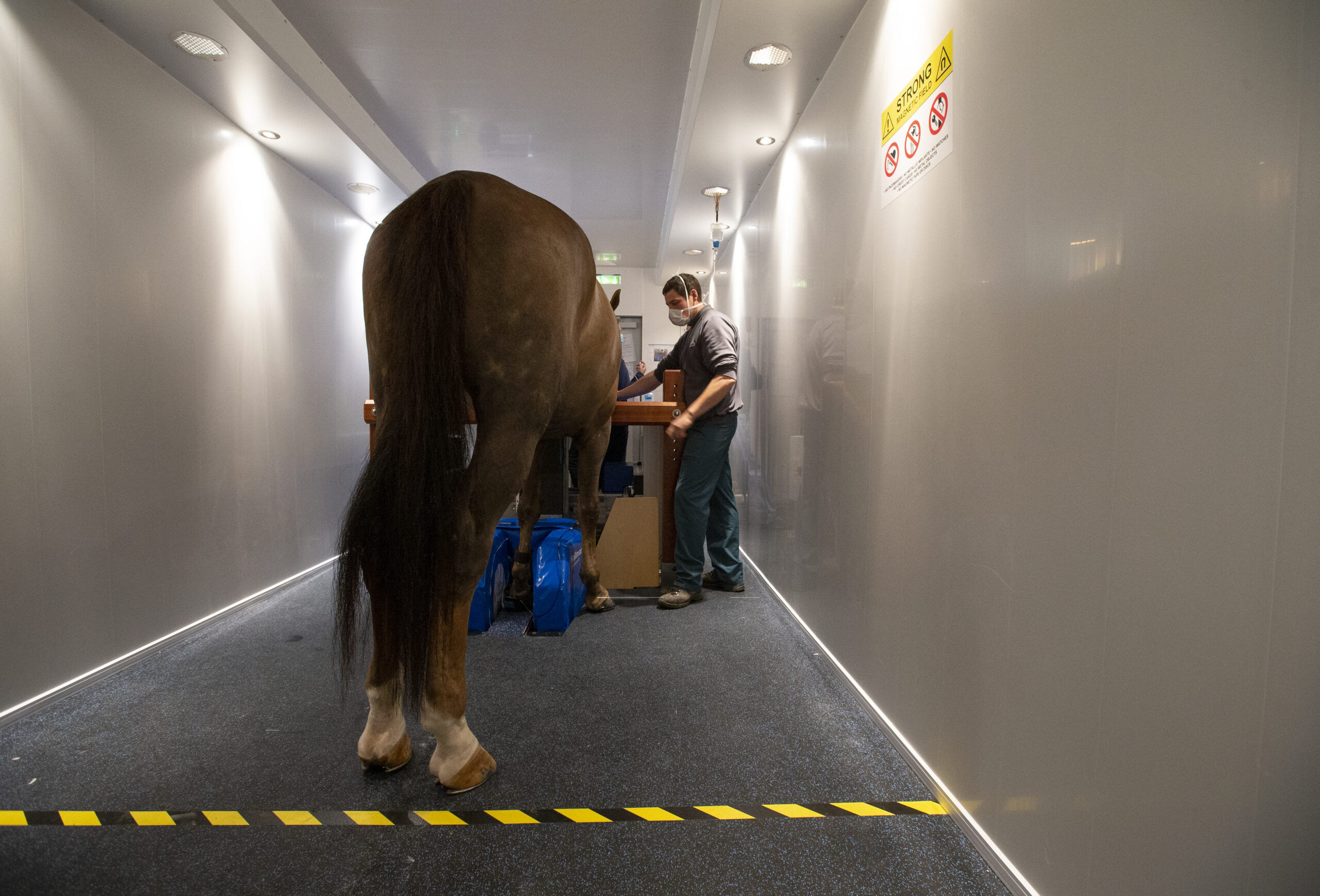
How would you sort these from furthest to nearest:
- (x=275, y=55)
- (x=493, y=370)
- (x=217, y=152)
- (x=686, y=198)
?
(x=686, y=198)
(x=217, y=152)
(x=275, y=55)
(x=493, y=370)

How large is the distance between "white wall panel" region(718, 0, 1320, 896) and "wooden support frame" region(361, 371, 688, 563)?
162 centimetres

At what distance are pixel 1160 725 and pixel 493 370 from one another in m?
1.44

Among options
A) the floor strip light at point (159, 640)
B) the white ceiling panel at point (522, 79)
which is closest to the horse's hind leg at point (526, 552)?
the floor strip light at point (159, 640)

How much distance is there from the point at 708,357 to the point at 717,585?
1321 millimetres

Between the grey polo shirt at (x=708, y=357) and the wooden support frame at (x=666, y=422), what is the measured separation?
0.24 ft

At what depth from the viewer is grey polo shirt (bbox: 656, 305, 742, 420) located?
316 cm

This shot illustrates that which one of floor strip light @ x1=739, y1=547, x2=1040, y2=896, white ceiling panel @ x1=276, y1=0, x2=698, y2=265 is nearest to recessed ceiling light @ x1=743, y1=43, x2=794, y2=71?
white ceiling panel @ x1=276, y1=0, x2=698, y2=265

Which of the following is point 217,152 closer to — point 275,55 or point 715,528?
point 275,55

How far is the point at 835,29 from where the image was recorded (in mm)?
2211

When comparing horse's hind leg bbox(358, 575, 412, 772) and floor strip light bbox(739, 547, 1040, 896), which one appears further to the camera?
horse's hind leg bbox(358, 575, 412, 772)

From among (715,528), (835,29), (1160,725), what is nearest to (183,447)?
(715,528)

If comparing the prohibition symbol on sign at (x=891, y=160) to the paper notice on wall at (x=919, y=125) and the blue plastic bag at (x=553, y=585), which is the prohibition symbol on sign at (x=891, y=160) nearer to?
the paper notice on wall at (x=919, y=125)

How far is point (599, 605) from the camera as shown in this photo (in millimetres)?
2988

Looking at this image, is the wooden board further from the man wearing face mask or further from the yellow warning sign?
the yellow warning sign
